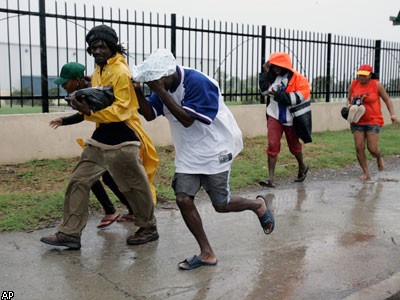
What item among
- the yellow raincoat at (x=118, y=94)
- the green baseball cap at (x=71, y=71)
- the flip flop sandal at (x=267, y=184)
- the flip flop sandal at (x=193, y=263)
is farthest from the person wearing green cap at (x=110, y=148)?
the flip flop sandal at (x=267, y=184)

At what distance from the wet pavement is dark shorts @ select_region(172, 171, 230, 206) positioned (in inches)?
21.3

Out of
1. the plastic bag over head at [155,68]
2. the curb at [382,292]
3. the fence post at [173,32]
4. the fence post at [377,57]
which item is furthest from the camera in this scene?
the fence post at [377,57]

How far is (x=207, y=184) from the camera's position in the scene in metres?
3.79

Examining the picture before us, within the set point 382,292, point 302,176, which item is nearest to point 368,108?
point 302,176

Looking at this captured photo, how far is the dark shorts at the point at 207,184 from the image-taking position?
3718 mm

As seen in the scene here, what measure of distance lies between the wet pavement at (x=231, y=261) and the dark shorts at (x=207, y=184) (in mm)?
540

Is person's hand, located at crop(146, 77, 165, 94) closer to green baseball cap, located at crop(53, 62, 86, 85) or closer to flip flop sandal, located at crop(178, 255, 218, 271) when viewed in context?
green baseball cap, located at crop(53, 62, 86, 85)

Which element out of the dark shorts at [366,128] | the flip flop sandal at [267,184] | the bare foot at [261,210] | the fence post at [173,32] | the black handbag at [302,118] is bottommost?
the flip flop sandal at [267,184]

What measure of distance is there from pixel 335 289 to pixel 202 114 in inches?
59.1

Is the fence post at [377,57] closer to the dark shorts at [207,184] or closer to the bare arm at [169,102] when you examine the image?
the dark shorts at [207,184]

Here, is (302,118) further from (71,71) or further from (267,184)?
(71,71)

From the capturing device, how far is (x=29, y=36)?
7.41m

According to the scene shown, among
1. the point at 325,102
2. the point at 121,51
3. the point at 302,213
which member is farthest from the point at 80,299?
the point at 325,102

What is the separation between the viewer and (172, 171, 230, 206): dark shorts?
12.2ft
